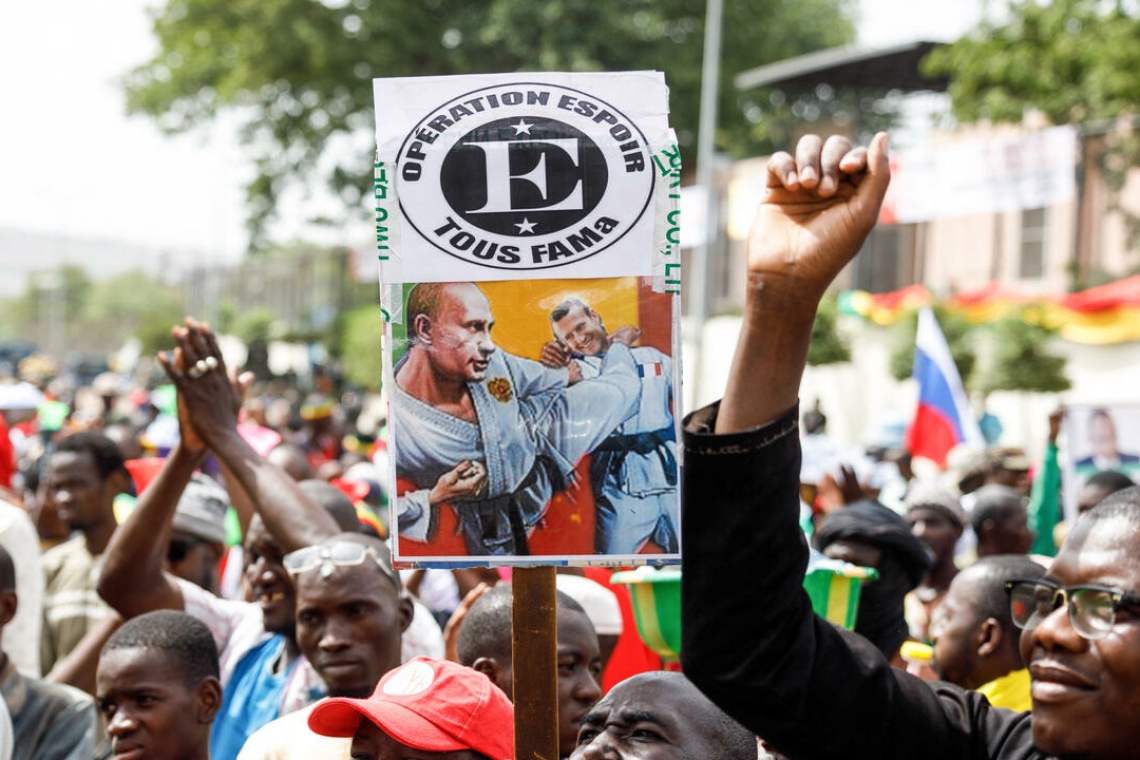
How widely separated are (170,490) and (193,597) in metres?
0.36

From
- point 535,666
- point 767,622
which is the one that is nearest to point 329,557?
point 535,666

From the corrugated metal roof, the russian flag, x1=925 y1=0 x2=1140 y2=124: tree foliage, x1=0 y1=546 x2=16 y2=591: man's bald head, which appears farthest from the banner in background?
x1=0 y1=546 x2=16 y2=591: man's bald head

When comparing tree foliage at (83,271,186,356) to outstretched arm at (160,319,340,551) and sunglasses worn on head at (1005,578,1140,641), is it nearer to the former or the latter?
outstretched arm at (160,319,340,551)

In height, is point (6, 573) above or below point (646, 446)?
below

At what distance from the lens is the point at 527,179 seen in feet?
7.92

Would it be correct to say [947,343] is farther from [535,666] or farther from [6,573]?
[535,666]

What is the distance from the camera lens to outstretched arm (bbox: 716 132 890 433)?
5.94 feet

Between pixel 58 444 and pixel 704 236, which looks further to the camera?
pixel 704 236

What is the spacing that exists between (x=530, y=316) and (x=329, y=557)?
61.2 inches

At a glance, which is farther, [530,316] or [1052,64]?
[1052,64]

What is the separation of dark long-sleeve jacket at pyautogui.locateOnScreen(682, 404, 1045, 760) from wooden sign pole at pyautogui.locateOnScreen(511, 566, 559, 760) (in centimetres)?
59

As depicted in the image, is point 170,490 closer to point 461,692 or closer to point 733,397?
point 461,692

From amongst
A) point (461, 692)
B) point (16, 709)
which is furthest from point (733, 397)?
point (16, 709)

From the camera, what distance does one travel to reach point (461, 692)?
3.05 meters
